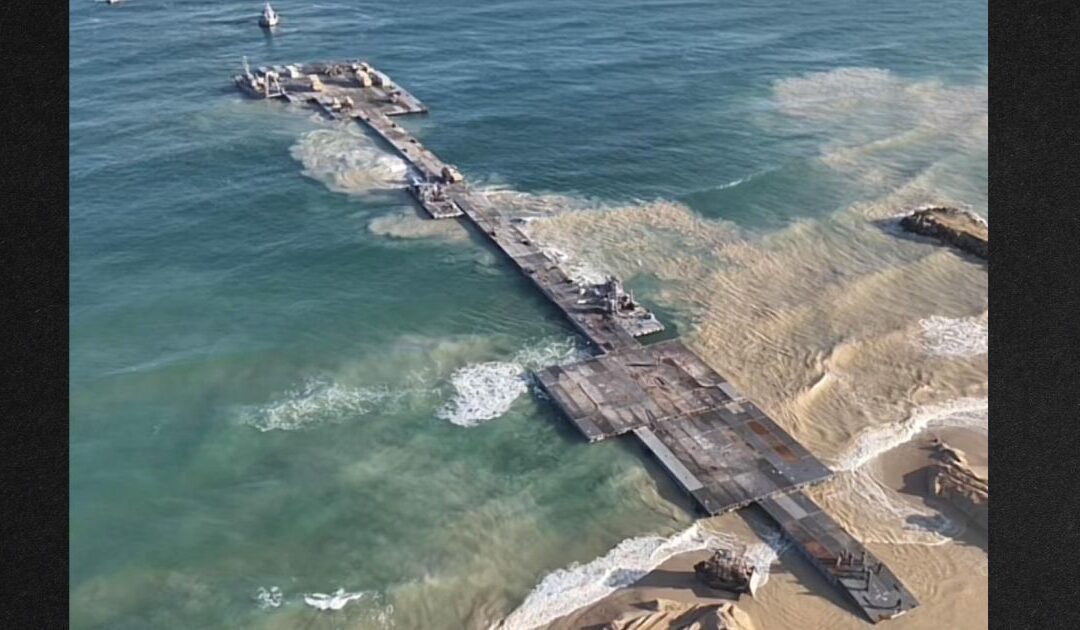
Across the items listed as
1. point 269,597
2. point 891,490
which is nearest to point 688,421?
point 891,490

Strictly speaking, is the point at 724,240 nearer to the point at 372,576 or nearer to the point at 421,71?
the point at 372,576

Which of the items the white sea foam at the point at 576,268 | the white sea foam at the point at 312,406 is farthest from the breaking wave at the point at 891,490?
the white sea foam at the point at 312,406

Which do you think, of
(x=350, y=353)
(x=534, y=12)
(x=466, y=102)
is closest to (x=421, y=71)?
(x=466, y=102)

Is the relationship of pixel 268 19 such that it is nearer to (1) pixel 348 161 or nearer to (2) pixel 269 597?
(1) pixel 348 161

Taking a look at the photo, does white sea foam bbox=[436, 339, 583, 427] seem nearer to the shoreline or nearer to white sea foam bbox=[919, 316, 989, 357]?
the shoreline

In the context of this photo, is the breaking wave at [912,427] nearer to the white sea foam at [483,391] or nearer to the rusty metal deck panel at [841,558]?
the rusty metal deck panel at [841,558]

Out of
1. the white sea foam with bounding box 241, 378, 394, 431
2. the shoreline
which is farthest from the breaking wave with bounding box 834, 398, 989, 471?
the white sea foam with bounding box 241, 378, 394, 431
